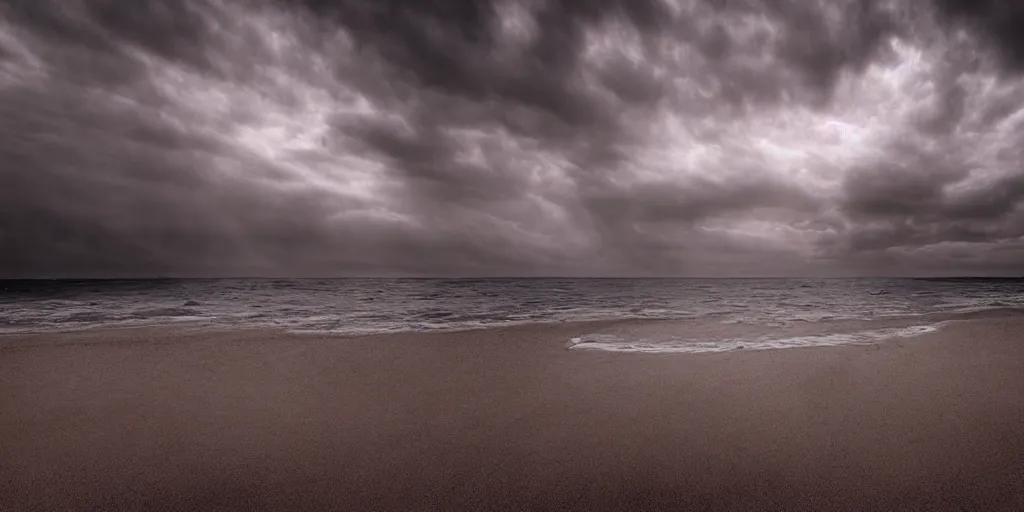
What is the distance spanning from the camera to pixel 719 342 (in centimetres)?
1095

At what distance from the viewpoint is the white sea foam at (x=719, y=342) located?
10.0 m

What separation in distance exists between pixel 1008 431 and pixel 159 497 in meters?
8.15

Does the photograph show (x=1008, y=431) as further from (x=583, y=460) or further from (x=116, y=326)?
(x=116, y=326)

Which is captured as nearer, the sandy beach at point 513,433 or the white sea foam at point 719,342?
the sandy beach at point 513,433

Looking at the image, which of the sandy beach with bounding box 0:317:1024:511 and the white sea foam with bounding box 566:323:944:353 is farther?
the white sea foam with bounding box 566:323:944:353

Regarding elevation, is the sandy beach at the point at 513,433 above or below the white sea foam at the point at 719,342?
below

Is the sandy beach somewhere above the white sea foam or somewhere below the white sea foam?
below

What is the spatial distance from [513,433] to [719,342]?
7939mm

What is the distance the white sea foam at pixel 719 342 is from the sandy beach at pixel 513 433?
1285mm

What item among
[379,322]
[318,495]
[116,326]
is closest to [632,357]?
[318,495]

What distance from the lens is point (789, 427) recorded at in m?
4.93

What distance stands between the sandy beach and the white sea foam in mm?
1285

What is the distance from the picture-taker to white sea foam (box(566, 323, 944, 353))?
32.9 feet

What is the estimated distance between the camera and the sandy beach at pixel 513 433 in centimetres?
354
